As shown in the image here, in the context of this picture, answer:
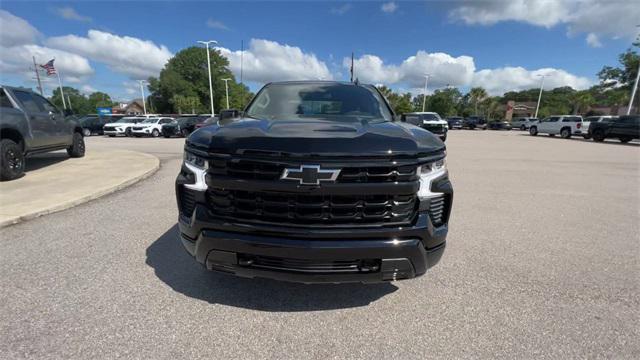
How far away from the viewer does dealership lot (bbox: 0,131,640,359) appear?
2.02 m

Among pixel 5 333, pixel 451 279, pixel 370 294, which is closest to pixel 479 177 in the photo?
pixel 451 279

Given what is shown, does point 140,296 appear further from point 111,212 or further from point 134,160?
point 134,160

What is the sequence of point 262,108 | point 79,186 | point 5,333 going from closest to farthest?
point 5,333 → point 262,108 → point 79,186

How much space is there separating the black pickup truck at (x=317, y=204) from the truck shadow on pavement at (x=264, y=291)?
51 cm

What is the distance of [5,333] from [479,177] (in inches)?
336

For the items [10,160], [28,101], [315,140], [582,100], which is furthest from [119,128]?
[582,100]

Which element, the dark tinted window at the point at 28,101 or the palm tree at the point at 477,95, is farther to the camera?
the palm tree at the point at 477,95

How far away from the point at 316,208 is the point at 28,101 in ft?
26.8

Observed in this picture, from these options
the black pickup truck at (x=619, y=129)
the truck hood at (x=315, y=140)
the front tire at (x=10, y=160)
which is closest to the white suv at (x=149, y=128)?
the front tire at (x=10, y=160)

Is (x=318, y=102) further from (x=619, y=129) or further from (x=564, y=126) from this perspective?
(x=564, y=126)

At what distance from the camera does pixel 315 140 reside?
1.96 m

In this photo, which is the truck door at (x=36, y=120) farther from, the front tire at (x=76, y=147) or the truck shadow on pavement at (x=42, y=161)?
the front tire at (x=76, y=147)

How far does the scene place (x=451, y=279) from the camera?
286 centimetres

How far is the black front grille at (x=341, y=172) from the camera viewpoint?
1948 millimetres
